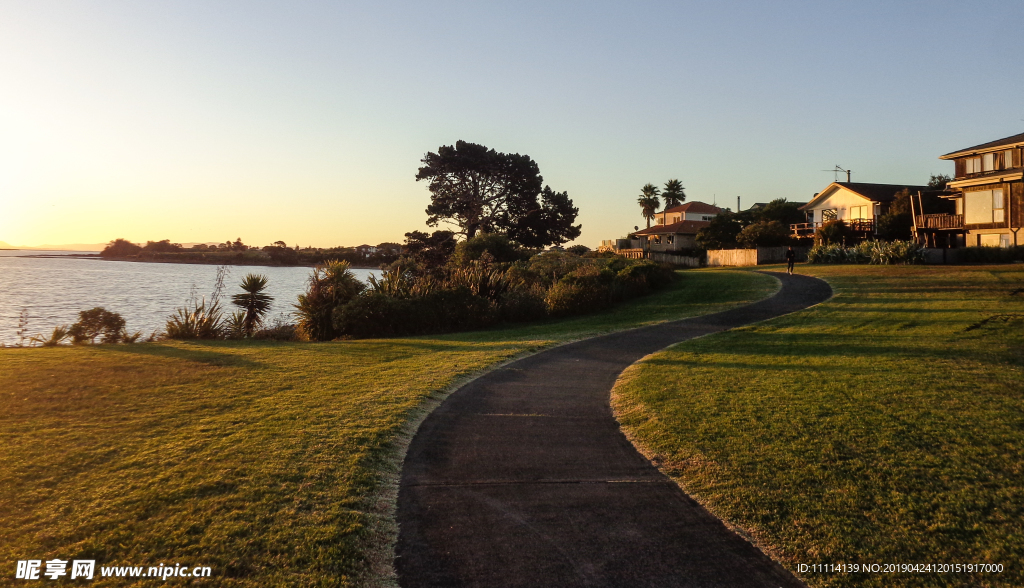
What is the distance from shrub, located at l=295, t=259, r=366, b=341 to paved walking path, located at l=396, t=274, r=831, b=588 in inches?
Answer: 511

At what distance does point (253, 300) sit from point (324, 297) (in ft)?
8.74

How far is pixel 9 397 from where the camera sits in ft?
31.3

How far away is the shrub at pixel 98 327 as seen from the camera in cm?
1838

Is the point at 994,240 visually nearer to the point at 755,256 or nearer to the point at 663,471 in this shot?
the point at 755,256

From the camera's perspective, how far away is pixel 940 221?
42.6 meters

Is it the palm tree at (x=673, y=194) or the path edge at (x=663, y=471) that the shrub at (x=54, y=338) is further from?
the palm tree at (x=673, y=194)

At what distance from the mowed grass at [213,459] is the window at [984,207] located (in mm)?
40939

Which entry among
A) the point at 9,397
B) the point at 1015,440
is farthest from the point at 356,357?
the point at 1015,440

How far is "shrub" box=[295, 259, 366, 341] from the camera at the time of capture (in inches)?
857

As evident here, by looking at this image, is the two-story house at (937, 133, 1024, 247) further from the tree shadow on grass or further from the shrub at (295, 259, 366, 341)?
the tree shadow on grass

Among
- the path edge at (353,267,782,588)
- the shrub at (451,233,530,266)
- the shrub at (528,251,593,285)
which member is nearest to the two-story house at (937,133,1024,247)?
the shrub at (528,251,593,285)

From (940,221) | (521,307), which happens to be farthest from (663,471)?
(940,221)

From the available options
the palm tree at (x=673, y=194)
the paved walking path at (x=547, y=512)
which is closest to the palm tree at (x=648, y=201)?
the palm tree at (x=673, y=194)

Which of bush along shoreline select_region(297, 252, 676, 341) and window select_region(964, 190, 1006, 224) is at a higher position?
window select_region(964, 190, 1006, 224)
